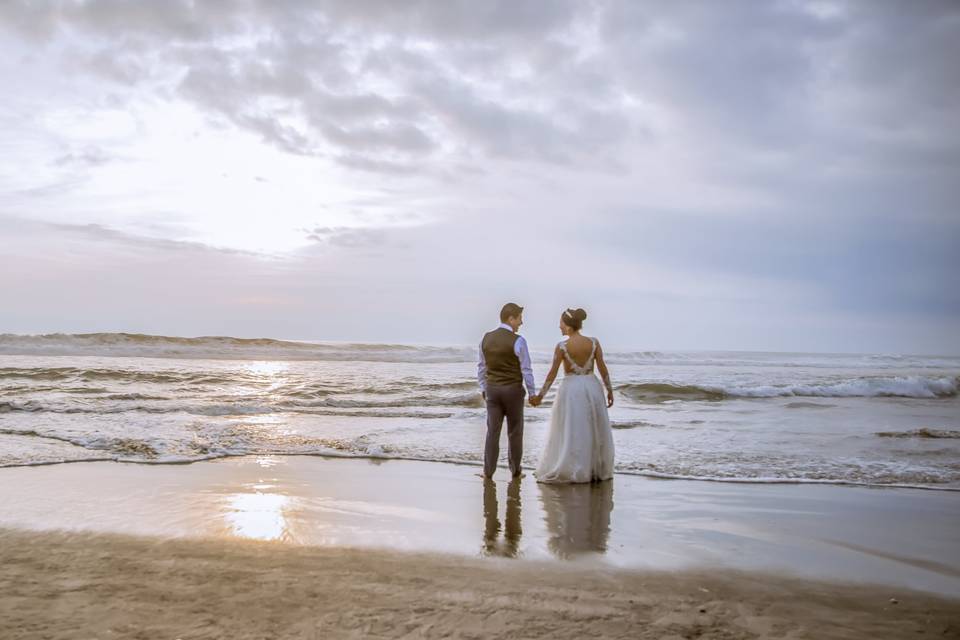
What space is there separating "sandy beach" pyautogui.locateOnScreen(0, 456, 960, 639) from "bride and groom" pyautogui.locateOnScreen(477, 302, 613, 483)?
0.49 m

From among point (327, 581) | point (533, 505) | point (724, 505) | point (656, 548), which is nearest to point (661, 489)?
point (724, 505)

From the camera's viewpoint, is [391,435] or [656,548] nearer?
[656,548]

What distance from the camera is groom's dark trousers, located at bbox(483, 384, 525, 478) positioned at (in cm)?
832

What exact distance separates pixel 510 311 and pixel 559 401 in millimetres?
1321

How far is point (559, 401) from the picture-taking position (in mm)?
8469

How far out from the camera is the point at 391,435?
11898 mm

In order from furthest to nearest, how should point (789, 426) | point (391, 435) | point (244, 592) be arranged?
point (789, 426) → point (391, 435) → point (244, 592)

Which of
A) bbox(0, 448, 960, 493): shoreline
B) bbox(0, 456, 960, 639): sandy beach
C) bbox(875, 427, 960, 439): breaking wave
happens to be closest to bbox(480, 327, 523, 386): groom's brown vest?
bbox(0, 456, 960, 639): sandy beach

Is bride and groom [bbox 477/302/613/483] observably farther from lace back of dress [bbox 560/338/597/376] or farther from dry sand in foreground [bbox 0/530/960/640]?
dry sand in foreground [bbox 0/530/960/640]

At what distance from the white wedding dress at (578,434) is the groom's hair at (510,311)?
0.70m

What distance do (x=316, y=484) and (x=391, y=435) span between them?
14.2ft

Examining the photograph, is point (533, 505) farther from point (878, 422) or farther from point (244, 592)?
point (878, 422)

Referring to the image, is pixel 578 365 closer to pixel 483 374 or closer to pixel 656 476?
pixel 483 374

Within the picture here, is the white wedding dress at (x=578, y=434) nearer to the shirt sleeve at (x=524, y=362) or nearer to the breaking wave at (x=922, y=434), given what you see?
the shirt sleeve at (x=524, y=362)
